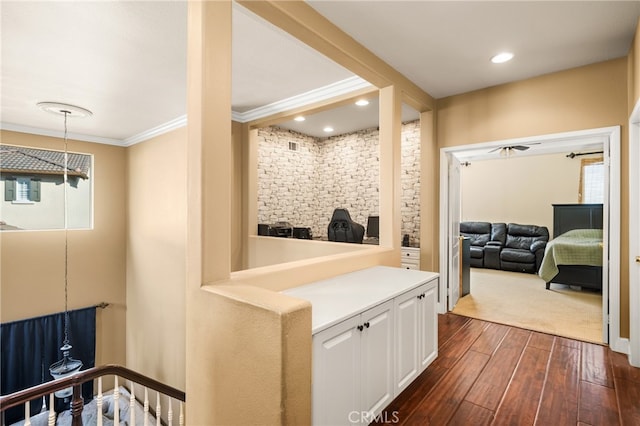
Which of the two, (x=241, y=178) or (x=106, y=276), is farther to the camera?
(x=106, y=276)

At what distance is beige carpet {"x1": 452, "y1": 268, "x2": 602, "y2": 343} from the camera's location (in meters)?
3.48

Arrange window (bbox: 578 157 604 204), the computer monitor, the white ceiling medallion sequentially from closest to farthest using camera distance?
1. the white ceiling medallion
2. the computer monitor
3. window (bbox: 578 157 604 204)

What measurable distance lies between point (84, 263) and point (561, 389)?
23.8 ft

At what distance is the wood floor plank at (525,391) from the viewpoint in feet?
6.50

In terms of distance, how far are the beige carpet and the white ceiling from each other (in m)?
2.82

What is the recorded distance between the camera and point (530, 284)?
218 inches

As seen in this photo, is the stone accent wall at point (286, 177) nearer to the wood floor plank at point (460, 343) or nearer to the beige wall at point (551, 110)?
the beige wall at point (551, 110)

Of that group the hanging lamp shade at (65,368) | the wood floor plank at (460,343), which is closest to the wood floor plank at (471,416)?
the wood floor plank at (460,343)

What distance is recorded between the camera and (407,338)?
216 centimetres

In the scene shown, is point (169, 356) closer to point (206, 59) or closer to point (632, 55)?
point (206, 59)

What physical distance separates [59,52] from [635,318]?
5.64 m

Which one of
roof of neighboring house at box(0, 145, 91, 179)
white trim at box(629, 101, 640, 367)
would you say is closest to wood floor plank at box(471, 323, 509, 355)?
white trim at box(629, 101, 640, 367)

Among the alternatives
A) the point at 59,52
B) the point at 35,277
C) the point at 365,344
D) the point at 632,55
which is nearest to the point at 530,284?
the point at 632,55

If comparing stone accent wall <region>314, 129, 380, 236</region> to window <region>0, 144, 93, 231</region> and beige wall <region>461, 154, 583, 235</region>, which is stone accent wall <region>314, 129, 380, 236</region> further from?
window <region>0, 144, 93, 231</region>
